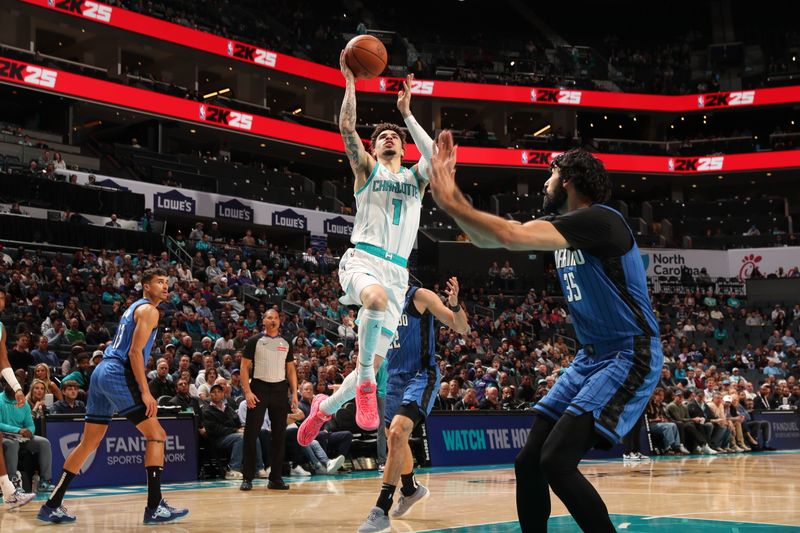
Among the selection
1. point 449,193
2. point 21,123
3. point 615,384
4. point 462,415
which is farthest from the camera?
point 21,123

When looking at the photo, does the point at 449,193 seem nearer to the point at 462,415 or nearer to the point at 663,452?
the point at 462,415

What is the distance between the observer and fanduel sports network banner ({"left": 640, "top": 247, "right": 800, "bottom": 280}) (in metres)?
42.0

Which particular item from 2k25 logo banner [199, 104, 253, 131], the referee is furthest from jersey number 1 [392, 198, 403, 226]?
2k25 logo banner [199, 104, 253, 131]

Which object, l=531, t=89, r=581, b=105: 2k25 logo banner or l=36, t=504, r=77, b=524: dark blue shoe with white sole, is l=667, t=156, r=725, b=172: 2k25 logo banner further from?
l=36, t=504, r=77, b=524: dark blue shoe with white sole

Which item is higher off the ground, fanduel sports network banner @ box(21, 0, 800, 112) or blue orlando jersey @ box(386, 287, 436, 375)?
fanduel sports network banner @ box(21, 0, 800, 112)

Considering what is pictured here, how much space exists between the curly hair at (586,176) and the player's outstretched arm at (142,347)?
4636 mm

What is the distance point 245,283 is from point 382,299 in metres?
19.2

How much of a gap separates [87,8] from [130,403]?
31.2 metres

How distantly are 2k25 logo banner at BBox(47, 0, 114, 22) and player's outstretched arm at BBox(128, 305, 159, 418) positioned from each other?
2977cm

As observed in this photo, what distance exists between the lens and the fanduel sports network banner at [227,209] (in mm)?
31500

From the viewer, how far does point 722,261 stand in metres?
43.6

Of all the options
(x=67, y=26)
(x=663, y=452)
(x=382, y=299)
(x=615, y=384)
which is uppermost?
(x=67, y=26)

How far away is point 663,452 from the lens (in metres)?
19.7

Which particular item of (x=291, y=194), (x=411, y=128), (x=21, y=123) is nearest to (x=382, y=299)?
(x=411, y=128)
